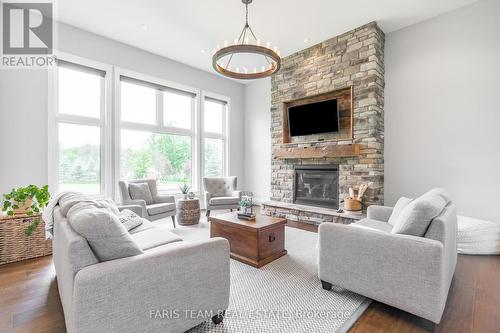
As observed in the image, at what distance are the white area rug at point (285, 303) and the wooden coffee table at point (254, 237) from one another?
10 centimetres

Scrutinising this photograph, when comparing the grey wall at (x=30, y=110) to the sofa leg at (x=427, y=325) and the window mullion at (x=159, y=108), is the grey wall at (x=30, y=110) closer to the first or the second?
the window mullion at (x=159, y=108)

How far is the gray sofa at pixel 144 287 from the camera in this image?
1132mm

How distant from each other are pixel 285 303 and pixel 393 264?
859 mm

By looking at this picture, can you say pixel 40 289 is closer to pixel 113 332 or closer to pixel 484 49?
pixel 113 332

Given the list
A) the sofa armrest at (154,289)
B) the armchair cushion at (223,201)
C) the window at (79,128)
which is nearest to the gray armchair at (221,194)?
the armchair cushion at (223,201)

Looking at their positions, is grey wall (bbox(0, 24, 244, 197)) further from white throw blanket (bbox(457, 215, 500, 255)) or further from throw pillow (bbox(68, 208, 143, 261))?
white throw blanket (bbox(457, 215, 500, 255))

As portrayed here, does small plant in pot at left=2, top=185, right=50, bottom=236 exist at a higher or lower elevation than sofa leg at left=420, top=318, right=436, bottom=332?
higher

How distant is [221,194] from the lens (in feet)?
16.6

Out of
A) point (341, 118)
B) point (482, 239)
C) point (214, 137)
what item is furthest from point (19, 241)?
point (482, 239)

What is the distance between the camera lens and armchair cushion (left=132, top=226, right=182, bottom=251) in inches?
78.7

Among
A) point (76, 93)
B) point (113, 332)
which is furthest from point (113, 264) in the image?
point (76, 93)

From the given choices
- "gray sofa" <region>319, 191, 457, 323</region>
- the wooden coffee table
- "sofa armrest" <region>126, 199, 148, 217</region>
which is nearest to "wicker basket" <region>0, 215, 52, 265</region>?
"sofa armrest" <region>126, 199, 148, 217</region>

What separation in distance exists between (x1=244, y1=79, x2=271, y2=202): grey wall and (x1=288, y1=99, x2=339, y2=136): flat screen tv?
1.08 metres

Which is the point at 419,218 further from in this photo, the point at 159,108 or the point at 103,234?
the point at 159,108
